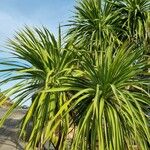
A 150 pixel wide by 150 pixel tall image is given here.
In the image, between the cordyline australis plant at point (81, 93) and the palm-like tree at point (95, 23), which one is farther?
the palm-like tree at point (95, 23)

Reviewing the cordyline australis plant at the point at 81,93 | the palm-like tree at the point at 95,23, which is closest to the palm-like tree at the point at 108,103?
the cordyline australis plant at the point at 81,93

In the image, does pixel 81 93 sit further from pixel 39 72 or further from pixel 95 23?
pixel 95 23

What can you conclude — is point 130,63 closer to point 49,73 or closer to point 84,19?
point 49,73

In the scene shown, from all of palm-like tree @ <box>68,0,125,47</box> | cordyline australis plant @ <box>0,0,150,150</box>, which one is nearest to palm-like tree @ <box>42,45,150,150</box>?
cordyline australis plant @ <box>0,0,150,150</box>

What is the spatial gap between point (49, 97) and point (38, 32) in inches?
42.2

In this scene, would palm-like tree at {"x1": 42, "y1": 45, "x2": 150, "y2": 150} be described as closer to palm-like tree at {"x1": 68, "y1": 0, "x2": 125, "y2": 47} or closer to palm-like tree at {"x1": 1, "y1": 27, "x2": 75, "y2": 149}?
palm-like tree at {"x1": 1, "y1": 27, "x2": 75, "y2": 149}

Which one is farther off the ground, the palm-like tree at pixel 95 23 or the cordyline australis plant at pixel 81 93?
the palm-like tree at pixel 95 23

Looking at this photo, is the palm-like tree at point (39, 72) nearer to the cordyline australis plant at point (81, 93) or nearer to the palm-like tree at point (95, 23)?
the cordyline australis plant at point (81, 93)

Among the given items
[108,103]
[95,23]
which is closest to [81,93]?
[108,103]

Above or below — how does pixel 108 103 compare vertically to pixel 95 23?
below

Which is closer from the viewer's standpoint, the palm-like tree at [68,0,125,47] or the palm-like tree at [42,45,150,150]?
the palm-like tree at [42,45,150,150]

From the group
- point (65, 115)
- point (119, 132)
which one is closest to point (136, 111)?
point (119, 132)

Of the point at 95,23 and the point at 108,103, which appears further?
the point at 95,23

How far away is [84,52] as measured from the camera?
7.05 m
